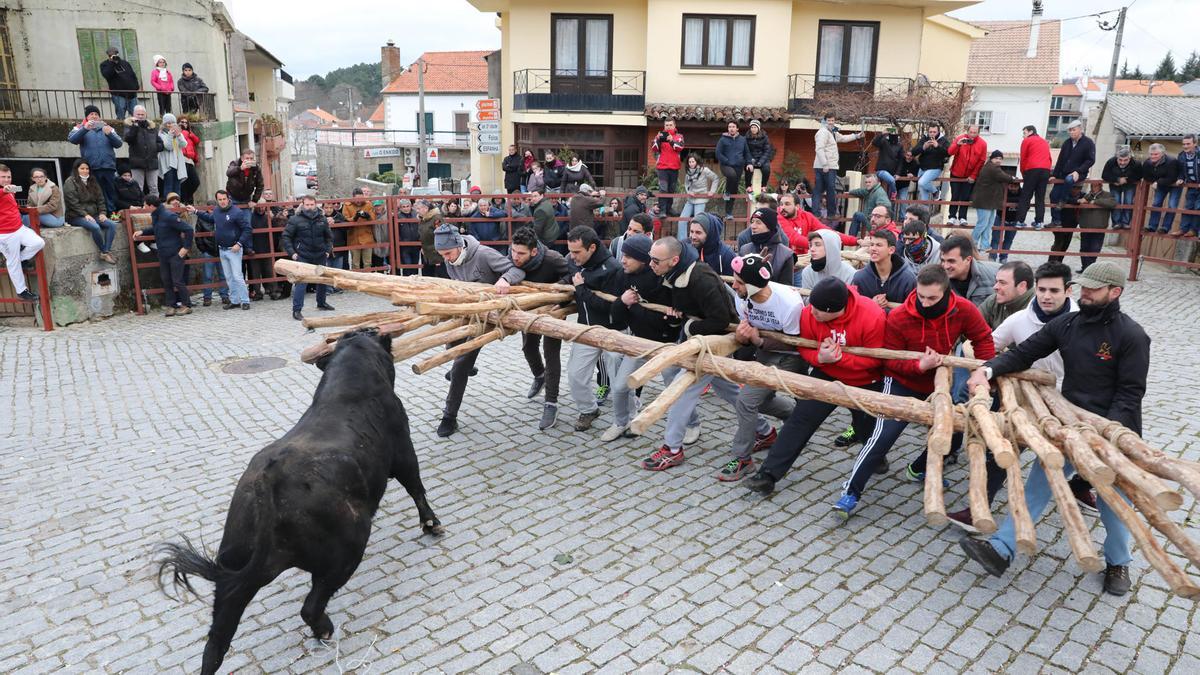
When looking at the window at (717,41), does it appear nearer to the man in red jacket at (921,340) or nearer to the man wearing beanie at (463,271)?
the man wearing beanie at (463,271)

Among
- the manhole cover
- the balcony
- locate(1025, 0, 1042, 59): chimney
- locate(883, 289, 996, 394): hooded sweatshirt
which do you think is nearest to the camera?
locate(883, 289, 996, 394): hooded sweatshirt

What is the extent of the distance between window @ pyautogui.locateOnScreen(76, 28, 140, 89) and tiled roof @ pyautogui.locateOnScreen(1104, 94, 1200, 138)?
26.8 metres

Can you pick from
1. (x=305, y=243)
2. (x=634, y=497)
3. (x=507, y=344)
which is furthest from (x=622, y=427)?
(x=305, y=243)

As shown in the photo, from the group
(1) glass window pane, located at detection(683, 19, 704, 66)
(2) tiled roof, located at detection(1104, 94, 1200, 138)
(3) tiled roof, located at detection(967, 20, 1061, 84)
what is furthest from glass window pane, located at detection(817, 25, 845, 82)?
(3) tiled roof, located at detection(967, 20, 1061, 84)

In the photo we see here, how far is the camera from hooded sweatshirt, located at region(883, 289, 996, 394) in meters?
5.91

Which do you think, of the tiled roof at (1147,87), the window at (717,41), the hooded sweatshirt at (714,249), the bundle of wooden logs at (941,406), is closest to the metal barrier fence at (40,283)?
the bundle of wooden logs at (941,406)

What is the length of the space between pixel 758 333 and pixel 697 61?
17.6m

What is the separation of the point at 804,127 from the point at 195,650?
69.2ft

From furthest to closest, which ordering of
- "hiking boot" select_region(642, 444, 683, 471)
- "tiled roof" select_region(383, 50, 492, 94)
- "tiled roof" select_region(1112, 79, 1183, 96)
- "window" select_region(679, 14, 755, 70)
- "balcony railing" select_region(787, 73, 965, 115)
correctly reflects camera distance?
1. "tiled roof" select_region(1112, 79, 1183, 96)
2. "tiled roof" select_region(383, 50, 492, 94)
3. "balcony railing" select_region(787, 73, 965, 115)
4. "window" select_region(679, 14, 755, 70)
5. "hiking boot" select_region(642, 444, 683, 471)

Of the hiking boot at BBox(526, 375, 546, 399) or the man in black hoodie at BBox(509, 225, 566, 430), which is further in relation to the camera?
the hiking boot at BBox(526, 375, 546, 399)

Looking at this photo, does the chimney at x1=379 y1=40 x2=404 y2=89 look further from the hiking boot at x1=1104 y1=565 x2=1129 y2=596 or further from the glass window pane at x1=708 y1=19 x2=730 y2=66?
the hiking boot at x1=1104 y1=565 x2=1129 y2=596

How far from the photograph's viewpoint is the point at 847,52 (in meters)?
23.0

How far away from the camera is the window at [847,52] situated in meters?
22.9

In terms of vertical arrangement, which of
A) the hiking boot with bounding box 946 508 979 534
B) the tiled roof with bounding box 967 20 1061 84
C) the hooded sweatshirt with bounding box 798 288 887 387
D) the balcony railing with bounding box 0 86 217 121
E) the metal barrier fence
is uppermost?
the tiled roof with bounding box 967 20 1061 84
